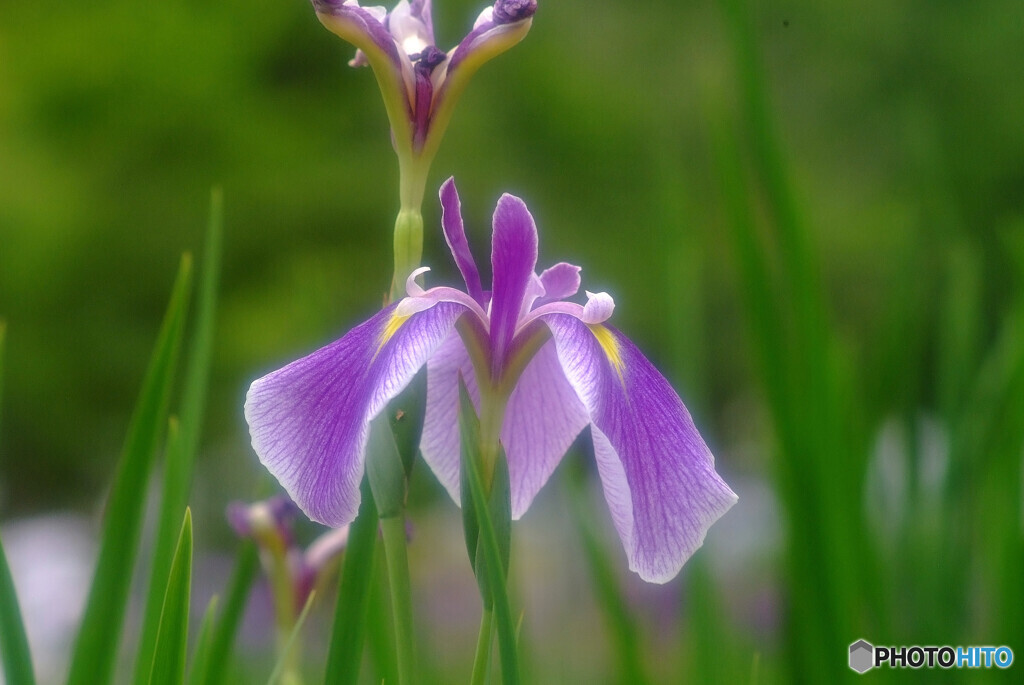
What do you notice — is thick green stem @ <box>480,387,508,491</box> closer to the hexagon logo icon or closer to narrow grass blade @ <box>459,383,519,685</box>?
narrow grass blade @ <box>459,383,519,685</box>

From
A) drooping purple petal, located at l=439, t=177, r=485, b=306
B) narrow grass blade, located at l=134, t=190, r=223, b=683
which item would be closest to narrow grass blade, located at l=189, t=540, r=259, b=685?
narrow grass blade, located at l=134, t=190, r=223, b=683

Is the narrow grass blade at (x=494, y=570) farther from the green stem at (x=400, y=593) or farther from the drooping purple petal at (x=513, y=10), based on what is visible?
the drooping purple petal at (x=513, y=10)

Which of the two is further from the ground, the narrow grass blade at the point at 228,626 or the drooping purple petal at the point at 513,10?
the drooping purple petal at the point at 513,10

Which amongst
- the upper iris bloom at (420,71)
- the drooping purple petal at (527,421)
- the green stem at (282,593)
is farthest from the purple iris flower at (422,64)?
the green stem at (282,593)

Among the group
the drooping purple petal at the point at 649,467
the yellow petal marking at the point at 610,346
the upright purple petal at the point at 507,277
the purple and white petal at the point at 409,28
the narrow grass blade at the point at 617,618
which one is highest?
the purple and white petal at the point at 409,28

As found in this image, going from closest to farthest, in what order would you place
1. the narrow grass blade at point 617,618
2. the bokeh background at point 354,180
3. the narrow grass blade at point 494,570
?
the narrow grass blade at point 494,570, the narrow grass blade at point 617,618, the bokeh background at point 354,180

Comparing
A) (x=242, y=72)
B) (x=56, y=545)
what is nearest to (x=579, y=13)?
(x=242, y=72)

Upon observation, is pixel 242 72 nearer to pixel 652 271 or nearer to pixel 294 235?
pixel 294 235
